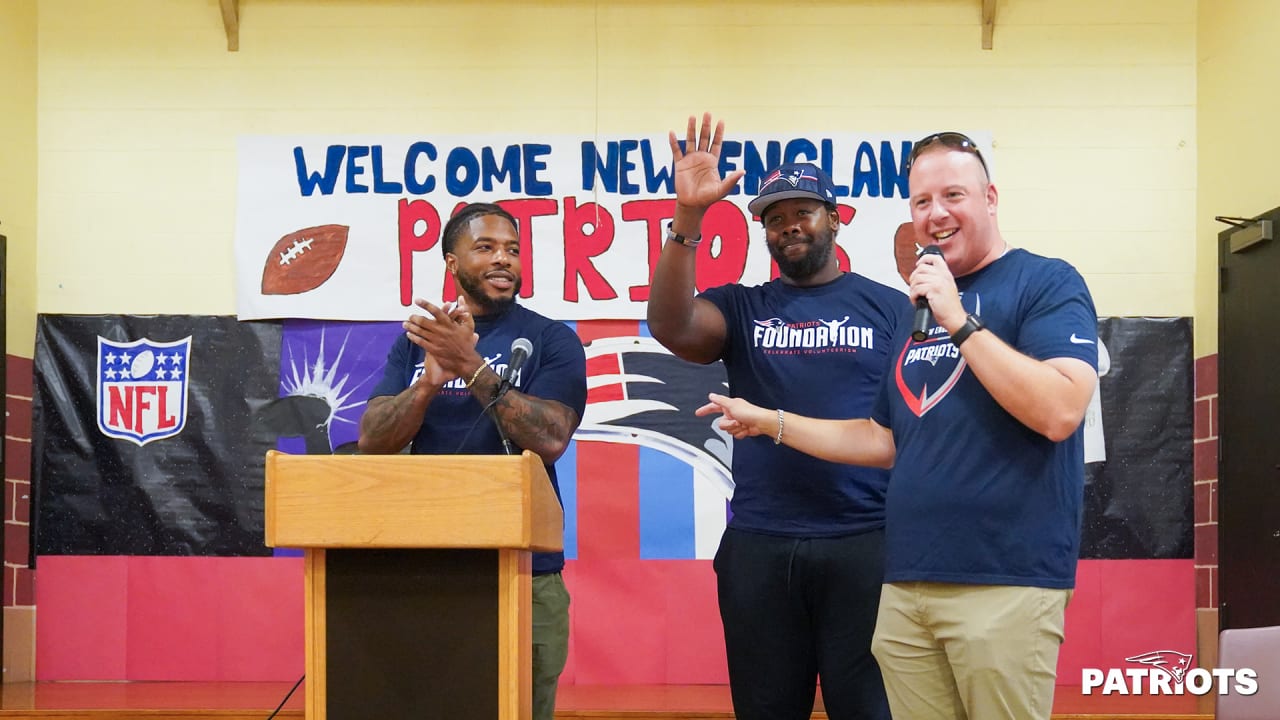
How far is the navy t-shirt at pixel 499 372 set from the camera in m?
2.82

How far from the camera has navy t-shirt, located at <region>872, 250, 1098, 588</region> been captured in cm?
205

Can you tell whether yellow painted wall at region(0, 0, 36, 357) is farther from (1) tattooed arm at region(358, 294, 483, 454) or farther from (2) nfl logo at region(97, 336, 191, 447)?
(1) tattooed arm at region(358, 294, 483, 454)

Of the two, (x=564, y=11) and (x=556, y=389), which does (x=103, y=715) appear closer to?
(x=556, y=389)

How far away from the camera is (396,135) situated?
17.7 feet

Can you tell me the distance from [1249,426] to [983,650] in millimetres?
3408

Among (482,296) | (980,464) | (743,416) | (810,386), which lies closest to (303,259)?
(482,296)

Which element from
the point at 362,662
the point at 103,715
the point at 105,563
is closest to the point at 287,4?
the point at 105,563

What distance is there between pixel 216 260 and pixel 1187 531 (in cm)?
Result: 441

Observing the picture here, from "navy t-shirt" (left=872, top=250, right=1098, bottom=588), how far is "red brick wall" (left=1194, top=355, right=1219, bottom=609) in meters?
3.43

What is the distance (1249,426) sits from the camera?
4867 millimetres

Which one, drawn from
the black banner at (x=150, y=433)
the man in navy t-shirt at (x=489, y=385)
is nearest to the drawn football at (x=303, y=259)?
the black banner at (x=150, y=433)

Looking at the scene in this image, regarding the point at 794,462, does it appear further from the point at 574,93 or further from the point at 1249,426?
the point at 574,93

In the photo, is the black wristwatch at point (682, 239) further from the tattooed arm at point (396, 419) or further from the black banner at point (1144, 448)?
the black banner at point (1144, 448)

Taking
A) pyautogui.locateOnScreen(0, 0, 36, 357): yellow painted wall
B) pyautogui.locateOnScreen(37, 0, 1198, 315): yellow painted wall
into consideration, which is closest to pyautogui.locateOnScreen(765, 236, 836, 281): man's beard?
pyautogui.locateOnScreen(37, 0, 1198, 315): yellow painted wall
